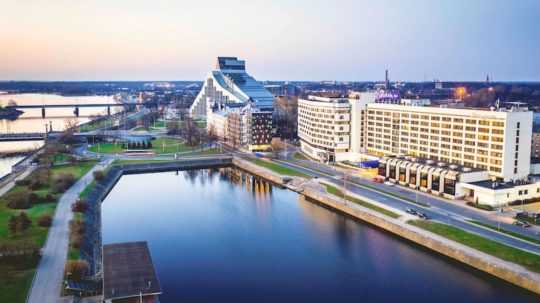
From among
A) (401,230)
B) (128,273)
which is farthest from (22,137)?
(401,230)

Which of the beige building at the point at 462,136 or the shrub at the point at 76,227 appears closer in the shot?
the shrub at the point at 76,227

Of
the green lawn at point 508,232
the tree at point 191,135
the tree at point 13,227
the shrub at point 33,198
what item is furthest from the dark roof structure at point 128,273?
the tree at point 191,135

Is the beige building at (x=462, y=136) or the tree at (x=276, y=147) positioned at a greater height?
the beige building at (x=462, y=136)

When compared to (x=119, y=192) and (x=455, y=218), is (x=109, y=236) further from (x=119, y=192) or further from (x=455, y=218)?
(x=455, y=218)

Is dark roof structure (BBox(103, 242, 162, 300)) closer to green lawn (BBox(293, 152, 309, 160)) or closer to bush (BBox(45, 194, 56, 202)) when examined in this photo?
bush (BBox(45, 194, 56, 202))

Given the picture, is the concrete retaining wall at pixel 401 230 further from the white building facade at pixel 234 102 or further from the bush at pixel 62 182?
the white building facade at pixel 234 102

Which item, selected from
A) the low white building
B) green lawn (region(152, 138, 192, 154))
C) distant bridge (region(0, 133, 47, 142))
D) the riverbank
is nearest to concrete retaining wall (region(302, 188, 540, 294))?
the riverbank
